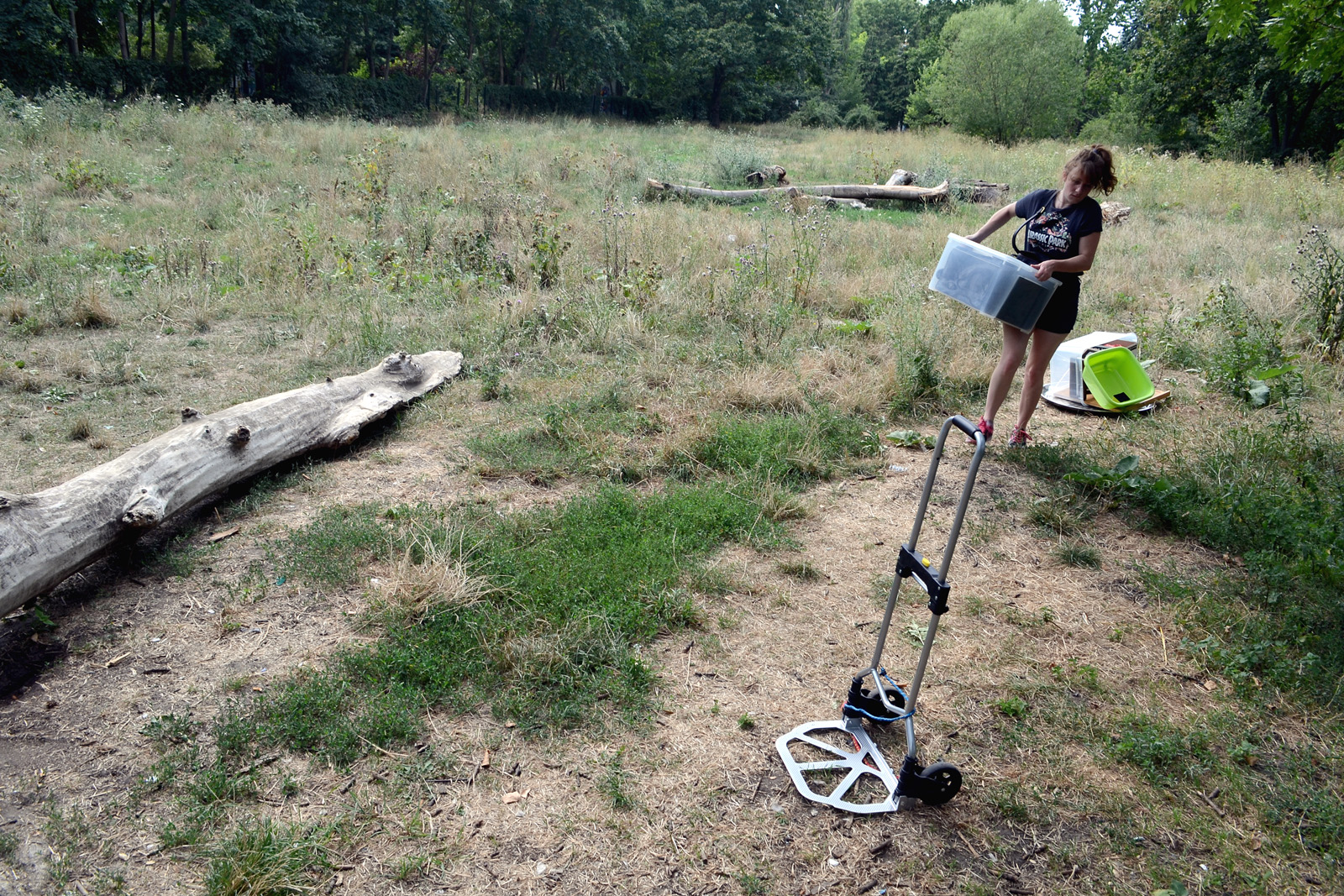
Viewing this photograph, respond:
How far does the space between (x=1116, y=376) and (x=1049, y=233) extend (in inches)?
82.0

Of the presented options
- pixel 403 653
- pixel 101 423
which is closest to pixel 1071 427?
pixel 403 653

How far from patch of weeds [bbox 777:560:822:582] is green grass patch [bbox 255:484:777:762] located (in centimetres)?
25

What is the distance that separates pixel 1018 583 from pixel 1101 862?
1694 millimetres

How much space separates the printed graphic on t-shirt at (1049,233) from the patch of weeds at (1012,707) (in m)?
2.88

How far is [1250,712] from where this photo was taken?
10.2 feet

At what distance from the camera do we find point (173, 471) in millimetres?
3992

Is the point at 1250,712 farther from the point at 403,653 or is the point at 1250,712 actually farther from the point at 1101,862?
the point at 403,653

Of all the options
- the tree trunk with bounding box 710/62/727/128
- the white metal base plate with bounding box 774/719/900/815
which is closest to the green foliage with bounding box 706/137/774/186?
the white metal base plate with bounding box 774/719/900/815

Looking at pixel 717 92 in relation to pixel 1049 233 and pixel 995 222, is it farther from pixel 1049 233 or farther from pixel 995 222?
pixel 1049 233

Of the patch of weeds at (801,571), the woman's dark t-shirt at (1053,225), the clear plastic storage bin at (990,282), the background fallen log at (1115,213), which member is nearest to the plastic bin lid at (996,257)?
the clear plastic storage bin at (990,282)

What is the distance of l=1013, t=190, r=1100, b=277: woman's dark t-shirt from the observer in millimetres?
4621

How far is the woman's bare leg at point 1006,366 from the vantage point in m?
5.07

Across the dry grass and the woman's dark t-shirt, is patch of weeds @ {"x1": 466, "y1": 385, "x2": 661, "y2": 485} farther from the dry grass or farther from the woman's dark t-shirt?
the woman's dark t-shirt

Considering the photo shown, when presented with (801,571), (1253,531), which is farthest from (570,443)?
(1253,531)
